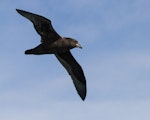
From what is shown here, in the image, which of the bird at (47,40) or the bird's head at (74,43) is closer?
the bird at (47,40)

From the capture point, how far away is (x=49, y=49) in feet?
69.6

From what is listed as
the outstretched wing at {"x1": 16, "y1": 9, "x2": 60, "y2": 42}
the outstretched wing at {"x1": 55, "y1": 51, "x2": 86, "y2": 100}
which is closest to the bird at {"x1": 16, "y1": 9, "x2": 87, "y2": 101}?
the outstretched wing at {"x1": 16, "y1": 9, "x2": 60, "y2": 42}

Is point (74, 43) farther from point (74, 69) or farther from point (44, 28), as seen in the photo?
point (74, 69)

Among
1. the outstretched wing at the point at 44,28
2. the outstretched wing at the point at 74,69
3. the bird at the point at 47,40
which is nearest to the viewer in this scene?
the bird at the point at 47,40

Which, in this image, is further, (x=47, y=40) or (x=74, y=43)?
(x=47, y=40)

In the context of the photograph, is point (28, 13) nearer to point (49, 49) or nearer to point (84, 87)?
point (49, 49)

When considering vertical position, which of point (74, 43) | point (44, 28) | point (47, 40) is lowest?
point (74, 43)

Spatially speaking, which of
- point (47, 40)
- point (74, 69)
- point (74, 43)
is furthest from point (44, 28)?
point (74, 69)

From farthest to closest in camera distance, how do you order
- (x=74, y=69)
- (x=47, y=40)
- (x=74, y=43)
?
(x=74, y=69)
(x=47, y=40)
(x=74, y=43)

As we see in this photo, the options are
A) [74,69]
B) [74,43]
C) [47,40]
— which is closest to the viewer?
[74,43]

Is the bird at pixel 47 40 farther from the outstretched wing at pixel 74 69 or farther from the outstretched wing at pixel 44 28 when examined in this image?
the outstretched wing at pixel 74 69

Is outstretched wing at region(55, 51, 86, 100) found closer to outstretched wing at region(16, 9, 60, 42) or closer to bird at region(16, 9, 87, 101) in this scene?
bird at region(16, 9, 87, 101)

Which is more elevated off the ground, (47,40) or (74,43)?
(47,40)

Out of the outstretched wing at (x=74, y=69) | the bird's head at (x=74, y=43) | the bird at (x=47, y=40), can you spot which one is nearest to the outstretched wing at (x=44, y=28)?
the bird at (x=47, y=40)
